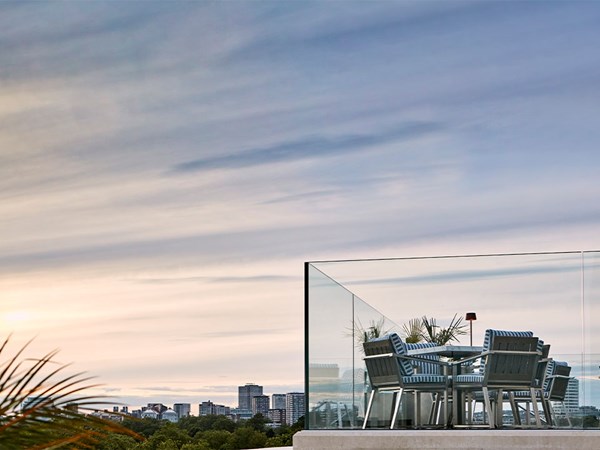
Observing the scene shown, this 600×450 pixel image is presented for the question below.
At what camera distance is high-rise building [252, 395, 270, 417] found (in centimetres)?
2323

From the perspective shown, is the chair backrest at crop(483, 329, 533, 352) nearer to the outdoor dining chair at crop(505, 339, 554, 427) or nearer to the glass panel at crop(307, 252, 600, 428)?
the glass panel at crop(307, 252, 600, 428)

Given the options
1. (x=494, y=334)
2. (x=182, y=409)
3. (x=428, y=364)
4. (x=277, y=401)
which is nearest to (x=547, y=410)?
(x=494, y=334)

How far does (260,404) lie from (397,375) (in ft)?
51.9

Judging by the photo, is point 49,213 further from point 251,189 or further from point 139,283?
point 251,189

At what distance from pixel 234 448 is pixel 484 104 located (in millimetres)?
10700

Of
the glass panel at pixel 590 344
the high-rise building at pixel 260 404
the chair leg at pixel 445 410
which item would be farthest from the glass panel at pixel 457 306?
the high-rise building at pixel 260 404

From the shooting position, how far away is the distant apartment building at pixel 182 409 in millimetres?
25109

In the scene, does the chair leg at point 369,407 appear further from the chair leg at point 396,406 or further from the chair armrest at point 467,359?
the chair armrest at point 467,359

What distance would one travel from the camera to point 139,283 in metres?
20.2

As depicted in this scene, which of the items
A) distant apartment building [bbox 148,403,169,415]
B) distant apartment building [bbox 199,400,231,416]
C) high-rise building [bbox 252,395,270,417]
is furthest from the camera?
distant apartment building [bbox 199,400,231,416]

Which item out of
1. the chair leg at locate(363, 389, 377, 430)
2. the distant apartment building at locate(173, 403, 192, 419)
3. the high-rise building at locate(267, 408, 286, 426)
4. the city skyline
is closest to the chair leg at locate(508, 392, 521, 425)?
the chair leg at locate(363, 389, 377, 430)

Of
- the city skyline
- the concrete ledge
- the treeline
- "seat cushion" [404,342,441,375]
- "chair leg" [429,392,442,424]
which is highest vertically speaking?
the city skyline

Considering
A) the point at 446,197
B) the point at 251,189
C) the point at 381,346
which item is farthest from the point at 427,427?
the point at 251,189

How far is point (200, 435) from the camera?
24859 mm
